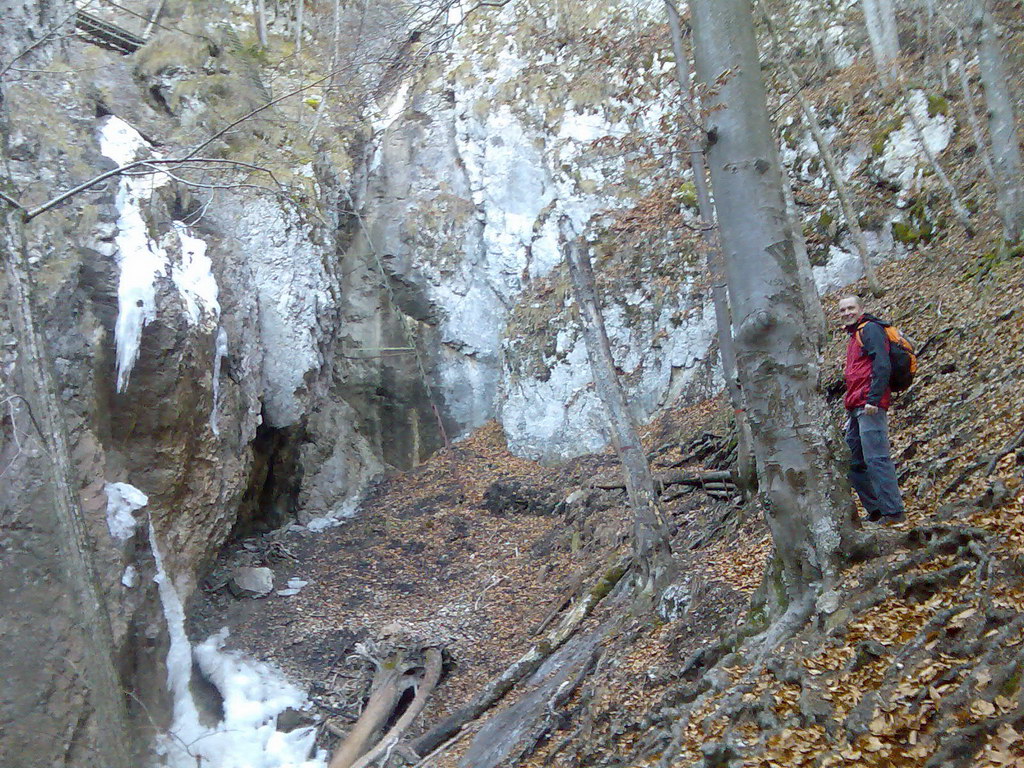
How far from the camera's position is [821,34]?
44.7ft

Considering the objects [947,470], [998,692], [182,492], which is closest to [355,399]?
[182,492]

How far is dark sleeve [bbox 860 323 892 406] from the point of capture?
461cm

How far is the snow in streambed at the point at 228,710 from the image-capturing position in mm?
7973

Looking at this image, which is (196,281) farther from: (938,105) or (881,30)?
(881,30)

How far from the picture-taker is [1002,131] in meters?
7.42

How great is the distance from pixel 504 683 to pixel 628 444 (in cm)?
266

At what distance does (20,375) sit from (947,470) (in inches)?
239

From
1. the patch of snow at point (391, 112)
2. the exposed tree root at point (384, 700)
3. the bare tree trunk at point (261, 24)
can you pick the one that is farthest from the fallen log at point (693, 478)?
the bare tree trunk at point (261, 24)

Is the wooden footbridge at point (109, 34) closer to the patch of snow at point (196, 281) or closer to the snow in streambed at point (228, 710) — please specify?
the patch of snow at point (196, 281)

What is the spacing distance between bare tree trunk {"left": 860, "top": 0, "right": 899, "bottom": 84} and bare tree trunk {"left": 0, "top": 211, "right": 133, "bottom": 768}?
481 inches

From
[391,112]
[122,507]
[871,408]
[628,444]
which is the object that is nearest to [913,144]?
[628,444]

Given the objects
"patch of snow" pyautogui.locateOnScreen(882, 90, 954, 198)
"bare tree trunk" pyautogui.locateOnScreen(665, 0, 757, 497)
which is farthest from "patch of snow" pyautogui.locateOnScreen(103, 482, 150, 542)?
"patch of snow" pyautogui.locateOnScreen(882, 90, 954, 198)

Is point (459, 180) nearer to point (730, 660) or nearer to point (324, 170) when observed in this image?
point (324, 170)

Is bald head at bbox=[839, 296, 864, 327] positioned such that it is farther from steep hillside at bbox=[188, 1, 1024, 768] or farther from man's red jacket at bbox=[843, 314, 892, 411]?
steep hillside at bbox=[188, 1, 1024, 768]
